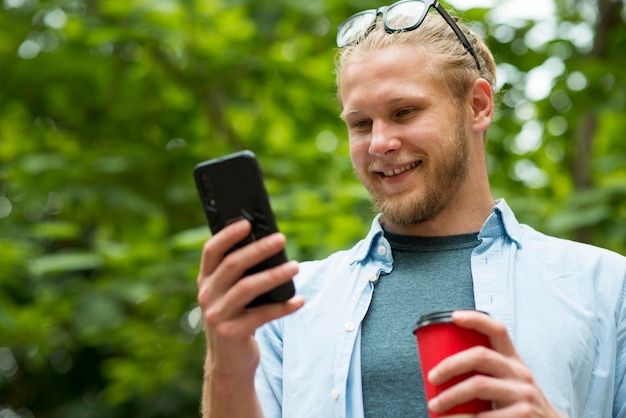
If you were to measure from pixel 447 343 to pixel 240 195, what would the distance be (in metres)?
0.52

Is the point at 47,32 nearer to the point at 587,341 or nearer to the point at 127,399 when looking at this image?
the point at 127,399

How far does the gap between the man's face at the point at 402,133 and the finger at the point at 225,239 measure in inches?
29.5

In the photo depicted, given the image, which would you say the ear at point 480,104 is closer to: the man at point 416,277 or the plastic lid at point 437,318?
the man at point 416,277

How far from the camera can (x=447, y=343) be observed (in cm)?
171

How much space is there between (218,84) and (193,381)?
192 cm

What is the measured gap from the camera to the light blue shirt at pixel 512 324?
223 centimetres

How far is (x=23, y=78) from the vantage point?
17.4ft

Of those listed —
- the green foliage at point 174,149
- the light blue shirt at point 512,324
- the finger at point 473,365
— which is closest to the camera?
the finger at point 473,365

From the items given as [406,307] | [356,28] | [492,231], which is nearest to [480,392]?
[406,307]

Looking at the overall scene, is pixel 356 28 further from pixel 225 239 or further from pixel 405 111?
pixel 225 239

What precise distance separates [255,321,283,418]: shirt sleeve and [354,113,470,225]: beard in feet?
1.54

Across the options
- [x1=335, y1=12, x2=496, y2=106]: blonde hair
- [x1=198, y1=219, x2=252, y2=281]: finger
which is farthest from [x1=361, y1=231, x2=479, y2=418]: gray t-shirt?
[x1=198, y1=219, x2=252, y2=281]: finger

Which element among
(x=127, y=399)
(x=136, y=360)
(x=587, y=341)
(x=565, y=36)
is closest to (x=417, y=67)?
(x=587, y=341)

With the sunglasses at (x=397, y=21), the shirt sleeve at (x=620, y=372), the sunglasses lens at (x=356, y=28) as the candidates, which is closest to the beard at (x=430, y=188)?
the sunglasses at (x=397, y=21)
